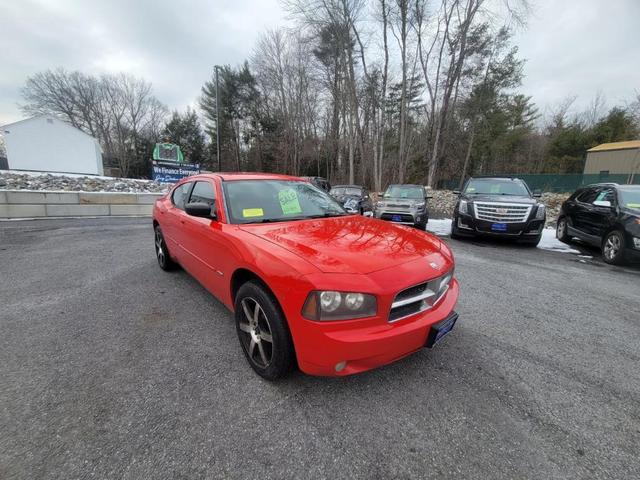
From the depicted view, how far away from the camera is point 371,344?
64.6 inches

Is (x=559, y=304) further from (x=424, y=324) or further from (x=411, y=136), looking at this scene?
(x=411, y=136)

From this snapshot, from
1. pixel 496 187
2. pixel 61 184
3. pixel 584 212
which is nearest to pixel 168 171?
pixel 61 184

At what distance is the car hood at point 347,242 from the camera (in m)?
1.82

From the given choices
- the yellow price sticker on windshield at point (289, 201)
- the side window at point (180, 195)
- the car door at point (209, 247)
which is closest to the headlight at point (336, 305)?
the car door at point (209, 247)

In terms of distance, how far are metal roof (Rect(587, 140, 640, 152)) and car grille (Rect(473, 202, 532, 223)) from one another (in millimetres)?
25180

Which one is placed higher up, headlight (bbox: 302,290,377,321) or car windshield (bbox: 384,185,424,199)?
car windshield (bbox: 384,185,424,199)

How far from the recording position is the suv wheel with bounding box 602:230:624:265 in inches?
206

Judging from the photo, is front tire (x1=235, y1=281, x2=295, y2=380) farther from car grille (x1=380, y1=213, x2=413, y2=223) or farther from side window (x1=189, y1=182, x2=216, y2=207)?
car grille (x1=380, y1=213, x2=413, y2=223)

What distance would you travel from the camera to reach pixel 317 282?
163 cm

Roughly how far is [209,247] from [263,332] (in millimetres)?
1096

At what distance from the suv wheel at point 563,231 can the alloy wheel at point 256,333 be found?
847 centimetres

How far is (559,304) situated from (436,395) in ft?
8.87

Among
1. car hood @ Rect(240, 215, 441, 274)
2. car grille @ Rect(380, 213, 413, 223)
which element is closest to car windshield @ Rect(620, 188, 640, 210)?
car grille @ Rect(380, 213, 413, 223)

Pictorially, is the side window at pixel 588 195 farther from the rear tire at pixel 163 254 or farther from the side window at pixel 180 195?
the rear tire at pixel 163 254
